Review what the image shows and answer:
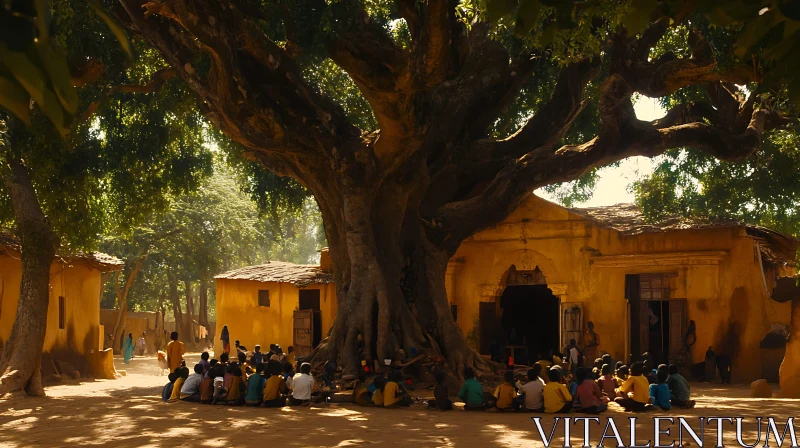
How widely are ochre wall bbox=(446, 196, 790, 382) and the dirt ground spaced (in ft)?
18.2

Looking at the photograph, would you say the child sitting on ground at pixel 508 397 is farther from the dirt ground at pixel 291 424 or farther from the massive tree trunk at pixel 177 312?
the massive tree trunk at pixel 177 312

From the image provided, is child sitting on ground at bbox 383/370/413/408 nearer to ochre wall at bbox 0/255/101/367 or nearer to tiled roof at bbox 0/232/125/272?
tiled roof at bbox 0/232/125/272

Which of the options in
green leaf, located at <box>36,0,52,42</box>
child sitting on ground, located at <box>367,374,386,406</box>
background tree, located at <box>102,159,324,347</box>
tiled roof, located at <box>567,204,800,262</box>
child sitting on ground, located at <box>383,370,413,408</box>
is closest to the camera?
green leaf, located at <box>36,0,52,42</box>

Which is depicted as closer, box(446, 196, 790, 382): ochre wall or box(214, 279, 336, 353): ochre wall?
box(446, 196, 790, 382): ochre wall

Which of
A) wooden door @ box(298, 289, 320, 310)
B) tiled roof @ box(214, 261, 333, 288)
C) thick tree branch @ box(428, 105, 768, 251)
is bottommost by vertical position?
wooden door @ box(298, 289, 320, 310)

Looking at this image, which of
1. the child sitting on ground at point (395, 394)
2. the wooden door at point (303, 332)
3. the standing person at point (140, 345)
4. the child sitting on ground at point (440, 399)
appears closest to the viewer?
the child sitting on ground at point (440, 399)

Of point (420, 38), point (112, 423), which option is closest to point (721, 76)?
point (420, 38)

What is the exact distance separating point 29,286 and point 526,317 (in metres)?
15.0

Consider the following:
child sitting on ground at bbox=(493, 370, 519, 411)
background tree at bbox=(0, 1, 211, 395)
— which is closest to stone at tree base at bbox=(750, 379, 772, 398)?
child sitting on ground at bbox=(493, 370, 519, 411)

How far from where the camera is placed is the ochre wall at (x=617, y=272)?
2103cm

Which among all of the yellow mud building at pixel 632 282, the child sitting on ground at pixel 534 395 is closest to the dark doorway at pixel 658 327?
the yellow mud building at pixel 632 282

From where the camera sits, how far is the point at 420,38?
13.1 metres

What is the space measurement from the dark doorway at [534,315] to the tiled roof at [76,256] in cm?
1096

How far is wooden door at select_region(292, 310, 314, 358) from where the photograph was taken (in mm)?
26266
